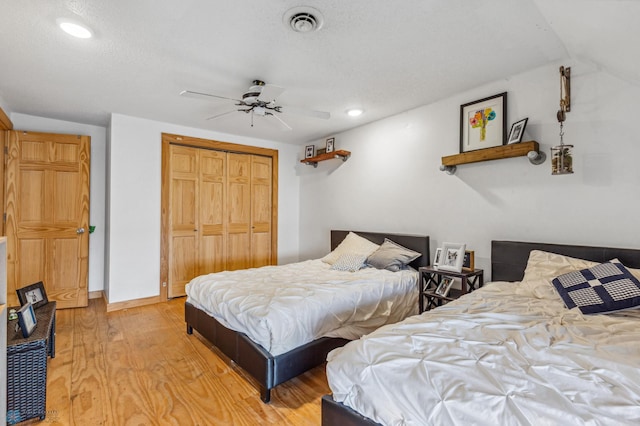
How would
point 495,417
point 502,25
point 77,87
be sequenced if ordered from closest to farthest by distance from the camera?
point 495,417
point 502,25
point 77,87

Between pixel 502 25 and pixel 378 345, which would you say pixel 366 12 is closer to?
pixel 502 25

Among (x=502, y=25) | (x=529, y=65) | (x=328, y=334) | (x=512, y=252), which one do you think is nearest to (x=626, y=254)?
(x=512, y=252)

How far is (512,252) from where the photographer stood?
269cm

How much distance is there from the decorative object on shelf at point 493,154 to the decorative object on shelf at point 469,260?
2.90ft

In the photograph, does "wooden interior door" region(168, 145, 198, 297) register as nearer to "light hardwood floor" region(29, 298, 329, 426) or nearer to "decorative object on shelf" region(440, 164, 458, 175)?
"light hardwood floor" region(29, 298, 329, 426)

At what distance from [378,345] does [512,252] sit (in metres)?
1.98

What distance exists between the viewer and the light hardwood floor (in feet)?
6.16

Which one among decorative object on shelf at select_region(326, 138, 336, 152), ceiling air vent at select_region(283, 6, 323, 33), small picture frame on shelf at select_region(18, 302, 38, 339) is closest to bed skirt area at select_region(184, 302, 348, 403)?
small picture frame on shelf at select_region(18, 302, 38, 339)

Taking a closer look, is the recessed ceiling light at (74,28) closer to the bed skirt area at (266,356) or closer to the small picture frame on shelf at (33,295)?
the small picture frame on shelf at (33,295)

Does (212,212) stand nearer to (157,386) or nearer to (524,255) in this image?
(157,386)

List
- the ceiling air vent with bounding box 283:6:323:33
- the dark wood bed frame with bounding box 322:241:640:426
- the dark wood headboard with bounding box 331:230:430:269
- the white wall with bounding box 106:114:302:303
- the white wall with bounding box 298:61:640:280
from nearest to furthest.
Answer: the dark wood bed frame with bounding box 322:241:640:426
the ceiling air vent with bounding box 283:6:323:33
the white wall with bounding box 298:61:640:280
the dark wood headboard with bounding box 331:230:430:269
the white wall with bounding box 106:114:302:303

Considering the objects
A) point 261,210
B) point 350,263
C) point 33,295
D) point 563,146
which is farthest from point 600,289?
point 261,210

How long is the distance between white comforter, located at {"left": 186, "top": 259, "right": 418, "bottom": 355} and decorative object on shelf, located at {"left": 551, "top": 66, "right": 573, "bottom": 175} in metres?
1.60

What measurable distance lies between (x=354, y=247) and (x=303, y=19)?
2.60 metres
